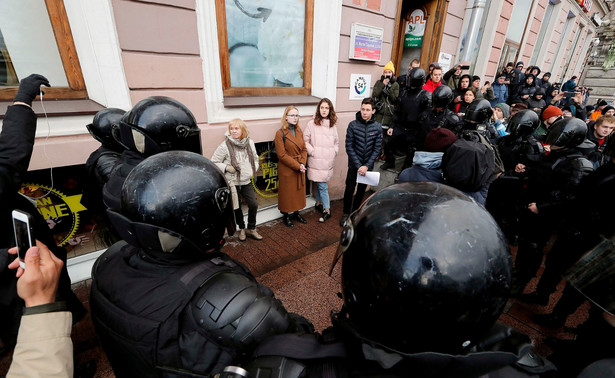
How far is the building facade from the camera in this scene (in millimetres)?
2654

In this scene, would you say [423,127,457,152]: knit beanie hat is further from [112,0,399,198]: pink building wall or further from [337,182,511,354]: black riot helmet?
[112,0,399,198]: pink building wall

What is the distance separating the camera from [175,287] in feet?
3.17

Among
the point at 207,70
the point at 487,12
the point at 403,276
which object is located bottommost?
the point at 403,276

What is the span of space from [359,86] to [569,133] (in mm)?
3128

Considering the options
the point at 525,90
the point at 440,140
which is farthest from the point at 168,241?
the point at 525,90

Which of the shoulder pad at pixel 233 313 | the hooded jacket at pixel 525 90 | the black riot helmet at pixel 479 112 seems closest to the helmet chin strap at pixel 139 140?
the shoulder pad at pixel 233 313

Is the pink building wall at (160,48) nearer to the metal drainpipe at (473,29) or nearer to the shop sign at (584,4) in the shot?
the metal drainpipe at (473,29)

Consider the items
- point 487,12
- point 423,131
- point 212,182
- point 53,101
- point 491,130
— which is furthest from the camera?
point 487,12

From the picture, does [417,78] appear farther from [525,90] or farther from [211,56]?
[525,90]

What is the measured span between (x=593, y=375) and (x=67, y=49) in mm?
4461

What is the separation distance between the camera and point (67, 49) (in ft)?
9.27

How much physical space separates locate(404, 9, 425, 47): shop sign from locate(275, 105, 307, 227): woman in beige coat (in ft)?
15.1

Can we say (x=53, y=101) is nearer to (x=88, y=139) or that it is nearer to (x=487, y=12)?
(x=88, y=139)

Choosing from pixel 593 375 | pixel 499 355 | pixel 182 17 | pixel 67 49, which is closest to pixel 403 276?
pixel 499 355
